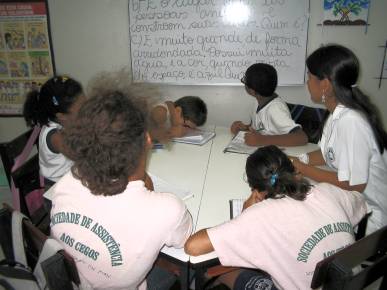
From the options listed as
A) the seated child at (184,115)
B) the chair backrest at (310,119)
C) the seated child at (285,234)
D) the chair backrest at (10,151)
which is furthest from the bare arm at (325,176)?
the chair backrest at (10,151)

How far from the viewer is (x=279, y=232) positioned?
88 centimetres

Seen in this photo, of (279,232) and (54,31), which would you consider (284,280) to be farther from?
(54,31)

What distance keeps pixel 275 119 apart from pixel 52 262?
1.64m

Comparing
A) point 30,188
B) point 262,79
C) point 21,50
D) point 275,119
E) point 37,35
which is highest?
point 37,35

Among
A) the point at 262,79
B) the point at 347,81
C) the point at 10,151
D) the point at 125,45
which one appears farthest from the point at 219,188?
the point at 125,45

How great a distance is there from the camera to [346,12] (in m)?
2.41

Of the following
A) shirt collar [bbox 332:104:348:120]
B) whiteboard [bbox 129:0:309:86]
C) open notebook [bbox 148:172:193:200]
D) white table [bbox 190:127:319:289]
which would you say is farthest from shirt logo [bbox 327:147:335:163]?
whiteboard [bbox 129:0:309:86]

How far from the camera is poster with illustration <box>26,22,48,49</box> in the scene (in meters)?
2.74

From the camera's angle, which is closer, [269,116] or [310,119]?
[269,116]

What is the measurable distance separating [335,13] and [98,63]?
2.05 meters

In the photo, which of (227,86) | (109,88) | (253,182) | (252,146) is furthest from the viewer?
(227,86)

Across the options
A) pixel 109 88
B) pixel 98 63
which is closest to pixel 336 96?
pixel 109 88

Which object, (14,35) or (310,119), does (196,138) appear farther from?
(14,35)

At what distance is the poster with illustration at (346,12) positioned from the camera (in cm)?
238
